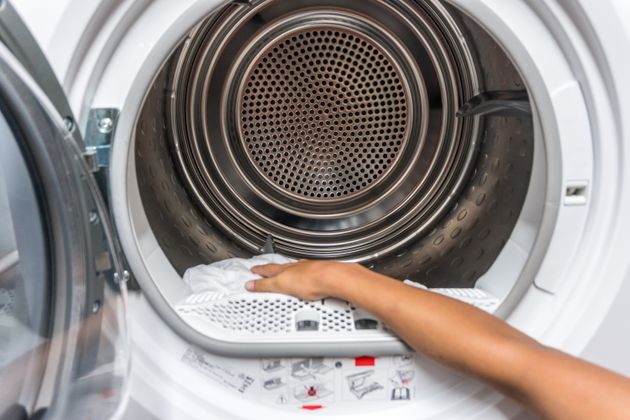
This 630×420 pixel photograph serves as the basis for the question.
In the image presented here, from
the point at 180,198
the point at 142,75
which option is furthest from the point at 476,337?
the point at 180,198

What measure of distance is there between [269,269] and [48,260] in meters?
0.35

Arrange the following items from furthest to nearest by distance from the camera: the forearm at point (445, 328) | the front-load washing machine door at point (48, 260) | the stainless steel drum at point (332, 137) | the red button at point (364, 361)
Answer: the stainless steel drum at point (332, 137) < the red button at point (364, 361) < the forearm at point (445, 328) < the front-load washing machine door at point (48, 260)

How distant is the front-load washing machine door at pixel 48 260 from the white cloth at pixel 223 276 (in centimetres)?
21

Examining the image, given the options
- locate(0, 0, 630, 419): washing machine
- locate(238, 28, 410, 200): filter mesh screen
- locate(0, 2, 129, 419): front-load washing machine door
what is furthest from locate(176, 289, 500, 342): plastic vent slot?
locate(238, 28, 410, 200): filter mesh screen

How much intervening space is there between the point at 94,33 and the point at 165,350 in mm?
392

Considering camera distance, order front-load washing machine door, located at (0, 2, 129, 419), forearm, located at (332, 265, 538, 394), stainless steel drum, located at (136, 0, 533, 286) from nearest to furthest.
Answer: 1. front-load washing machine door, located at (0, 2, 129, 419)
2. forearm, located at (332, 265, 538, 394)
3. stainless steel drum, located at (136, 0, 533, 286)

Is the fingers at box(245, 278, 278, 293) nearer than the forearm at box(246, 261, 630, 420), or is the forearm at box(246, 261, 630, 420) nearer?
the forearm at box(246, 261, 630, 420)

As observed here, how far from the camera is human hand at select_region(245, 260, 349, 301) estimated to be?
0.74 meters

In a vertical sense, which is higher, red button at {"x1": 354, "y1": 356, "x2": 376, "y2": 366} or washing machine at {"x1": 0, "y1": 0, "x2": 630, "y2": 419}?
washing machine at {"x1": 0, "y1": 0, "x2": 630, "y2": 419}

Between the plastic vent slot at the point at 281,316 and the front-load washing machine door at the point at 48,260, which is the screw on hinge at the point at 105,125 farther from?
the plastic vent slot at the point at 281,316

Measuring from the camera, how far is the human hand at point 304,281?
0.74 meters

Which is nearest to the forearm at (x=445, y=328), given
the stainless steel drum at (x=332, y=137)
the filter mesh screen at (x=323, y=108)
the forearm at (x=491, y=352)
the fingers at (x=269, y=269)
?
the forearm at (x=491, y=352)

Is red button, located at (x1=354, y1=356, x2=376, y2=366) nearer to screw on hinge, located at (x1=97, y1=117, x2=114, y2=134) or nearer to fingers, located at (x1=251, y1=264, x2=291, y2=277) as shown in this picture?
fingers, located at (x1=251, y1=264, x2=291, y2=277)

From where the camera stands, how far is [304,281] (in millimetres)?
757
